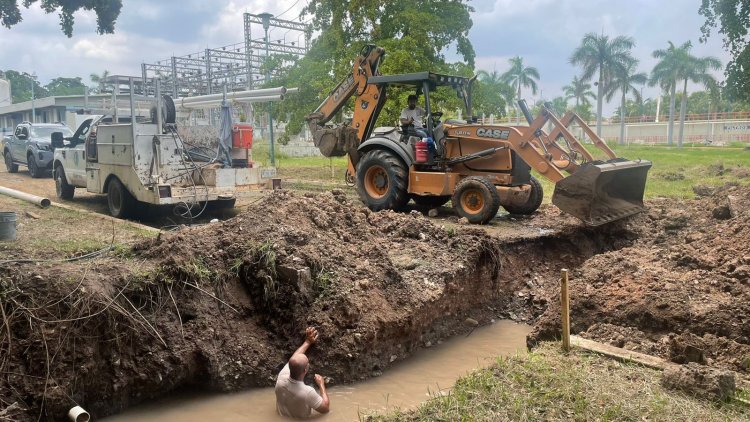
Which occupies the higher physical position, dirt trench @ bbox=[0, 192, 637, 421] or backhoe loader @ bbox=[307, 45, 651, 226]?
backhoe loader @ bbox=[307, 45, 651, 226]

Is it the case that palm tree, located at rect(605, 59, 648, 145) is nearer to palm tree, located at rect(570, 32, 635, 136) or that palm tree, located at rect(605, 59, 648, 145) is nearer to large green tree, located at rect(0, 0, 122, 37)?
palm tree, located at rect(570, 32, 635, 136)

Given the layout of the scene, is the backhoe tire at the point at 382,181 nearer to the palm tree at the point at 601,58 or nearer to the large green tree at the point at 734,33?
the large green tree at the point at 734,33

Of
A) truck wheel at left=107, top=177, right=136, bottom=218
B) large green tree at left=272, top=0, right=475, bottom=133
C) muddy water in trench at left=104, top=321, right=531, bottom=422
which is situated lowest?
muddy water in trench at left=104, top=321, right=531, bottom=422

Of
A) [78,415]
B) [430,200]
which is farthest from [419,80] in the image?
[78,415]

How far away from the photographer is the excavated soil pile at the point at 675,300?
5.29m

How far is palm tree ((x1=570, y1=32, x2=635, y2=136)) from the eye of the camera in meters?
52.9

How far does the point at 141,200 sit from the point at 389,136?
470cm

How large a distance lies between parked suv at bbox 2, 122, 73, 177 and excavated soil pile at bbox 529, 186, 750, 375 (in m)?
16.8

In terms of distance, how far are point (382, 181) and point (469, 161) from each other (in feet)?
5.95

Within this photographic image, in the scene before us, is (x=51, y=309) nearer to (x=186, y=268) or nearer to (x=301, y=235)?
(x=186, y=268)

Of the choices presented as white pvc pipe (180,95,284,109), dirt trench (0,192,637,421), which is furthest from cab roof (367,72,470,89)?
dirt trench (0,192,637,421)

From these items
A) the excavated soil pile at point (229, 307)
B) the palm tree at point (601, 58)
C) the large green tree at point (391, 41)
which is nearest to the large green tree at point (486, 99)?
the large green tree at point (391, 41)

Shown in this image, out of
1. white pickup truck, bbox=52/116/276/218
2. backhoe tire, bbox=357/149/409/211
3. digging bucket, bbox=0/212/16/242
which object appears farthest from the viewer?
backhoe tire, bbox=357/149/409/211

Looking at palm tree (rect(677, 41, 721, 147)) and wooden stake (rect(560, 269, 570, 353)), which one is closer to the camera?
wooden stake (rect(560, 269, 570, 353))
